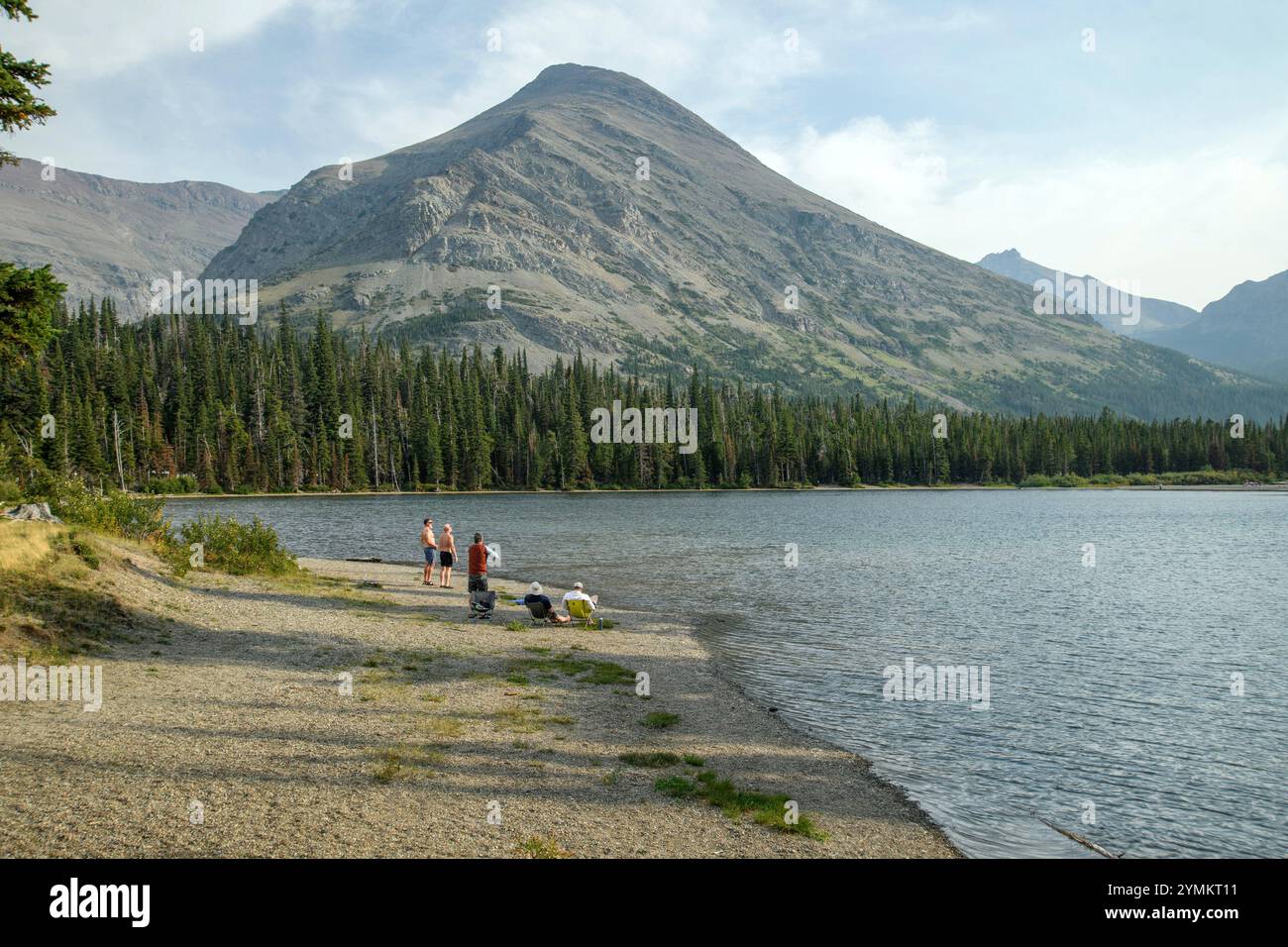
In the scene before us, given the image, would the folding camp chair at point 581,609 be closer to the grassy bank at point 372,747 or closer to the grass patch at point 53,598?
the grassy bank at point 372,747

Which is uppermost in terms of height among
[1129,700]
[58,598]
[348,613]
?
[58,598]

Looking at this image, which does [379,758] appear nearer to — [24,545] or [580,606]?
[24,545]

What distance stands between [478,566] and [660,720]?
15222 mm

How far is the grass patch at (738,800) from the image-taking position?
44.8 feet

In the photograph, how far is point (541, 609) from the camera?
32219 mm

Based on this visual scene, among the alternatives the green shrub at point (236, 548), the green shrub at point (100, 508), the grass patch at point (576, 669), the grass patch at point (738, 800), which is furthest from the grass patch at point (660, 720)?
the green shrub at point (236, 548)

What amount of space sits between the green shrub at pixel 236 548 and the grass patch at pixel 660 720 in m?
24.6

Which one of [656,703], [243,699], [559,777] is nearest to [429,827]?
[559,777]

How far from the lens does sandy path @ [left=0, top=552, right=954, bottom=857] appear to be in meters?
11.3

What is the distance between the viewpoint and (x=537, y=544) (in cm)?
7225

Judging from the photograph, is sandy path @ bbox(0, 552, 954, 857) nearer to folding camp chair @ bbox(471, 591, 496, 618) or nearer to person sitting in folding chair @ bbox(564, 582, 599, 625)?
folding camp chair @ bbox(471, 591, 496, 618)

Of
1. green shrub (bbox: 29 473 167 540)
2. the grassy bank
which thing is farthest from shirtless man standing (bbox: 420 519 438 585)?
the grassy bank
